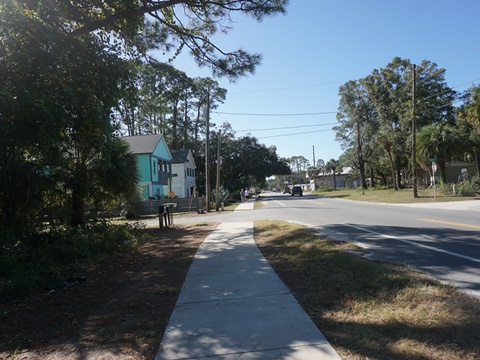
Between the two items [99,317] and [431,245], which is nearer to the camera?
[99,317]

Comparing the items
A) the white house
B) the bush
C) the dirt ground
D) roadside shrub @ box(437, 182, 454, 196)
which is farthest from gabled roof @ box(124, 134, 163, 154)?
the dirt ground

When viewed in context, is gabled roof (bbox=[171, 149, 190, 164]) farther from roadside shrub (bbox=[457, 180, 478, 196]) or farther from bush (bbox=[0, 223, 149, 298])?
bush (bbox=[0, 223, 149, 298])

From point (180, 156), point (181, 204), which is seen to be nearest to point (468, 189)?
point (181, 204)

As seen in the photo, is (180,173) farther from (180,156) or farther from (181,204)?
(181,204)

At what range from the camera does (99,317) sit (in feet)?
16.4

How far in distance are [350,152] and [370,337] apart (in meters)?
63.2

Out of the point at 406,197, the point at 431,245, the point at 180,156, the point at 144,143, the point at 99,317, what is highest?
the point at 144,143

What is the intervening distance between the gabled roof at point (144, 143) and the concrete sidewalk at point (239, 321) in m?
30.5

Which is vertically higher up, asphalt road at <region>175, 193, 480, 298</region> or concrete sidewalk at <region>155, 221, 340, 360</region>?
asphalt road at <region>175, 193, 480, 298</region>

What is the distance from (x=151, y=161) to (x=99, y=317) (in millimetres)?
32480

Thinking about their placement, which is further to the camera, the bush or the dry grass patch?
the bush

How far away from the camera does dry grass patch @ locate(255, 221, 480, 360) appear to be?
3439mm

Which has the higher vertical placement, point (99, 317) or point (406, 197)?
point (406, 197)

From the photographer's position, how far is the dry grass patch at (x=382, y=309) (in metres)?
3.44
